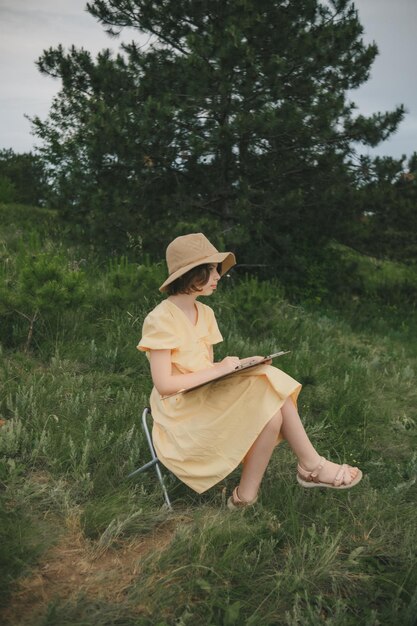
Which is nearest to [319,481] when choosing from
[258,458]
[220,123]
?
[258,458]

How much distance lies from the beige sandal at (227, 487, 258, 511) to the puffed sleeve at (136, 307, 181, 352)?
0.81m

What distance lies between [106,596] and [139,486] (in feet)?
3.00

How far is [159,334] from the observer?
318 cm

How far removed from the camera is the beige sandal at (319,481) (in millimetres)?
3174

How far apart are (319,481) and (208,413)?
0.68 meters

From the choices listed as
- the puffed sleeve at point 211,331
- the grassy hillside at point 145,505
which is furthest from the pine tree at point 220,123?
the puffed sleeve at point 211,331

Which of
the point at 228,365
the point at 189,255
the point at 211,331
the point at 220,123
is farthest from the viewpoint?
the point at 220,123

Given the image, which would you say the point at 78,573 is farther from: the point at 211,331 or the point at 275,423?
the point at 211,331

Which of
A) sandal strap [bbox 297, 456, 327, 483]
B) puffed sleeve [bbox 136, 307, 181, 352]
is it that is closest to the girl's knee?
sandal strap [bbox 297, 456, 327, 483]

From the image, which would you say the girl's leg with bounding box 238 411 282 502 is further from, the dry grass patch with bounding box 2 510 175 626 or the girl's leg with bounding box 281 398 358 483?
the dry grass patch with bounding box 2 510 175 626

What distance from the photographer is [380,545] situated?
2988 millimetres

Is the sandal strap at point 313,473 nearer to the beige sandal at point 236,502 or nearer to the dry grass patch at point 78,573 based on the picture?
the beige sandal at point 236,502

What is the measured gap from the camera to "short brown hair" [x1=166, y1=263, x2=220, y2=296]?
3311 mm

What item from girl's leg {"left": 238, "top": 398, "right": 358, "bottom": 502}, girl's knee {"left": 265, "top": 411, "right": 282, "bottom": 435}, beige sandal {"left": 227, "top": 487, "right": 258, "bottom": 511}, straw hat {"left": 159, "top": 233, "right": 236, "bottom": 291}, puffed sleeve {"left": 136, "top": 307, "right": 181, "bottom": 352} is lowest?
beige sandal {"left": 227, "top": 487, "right": 258, "bottom": 511}
